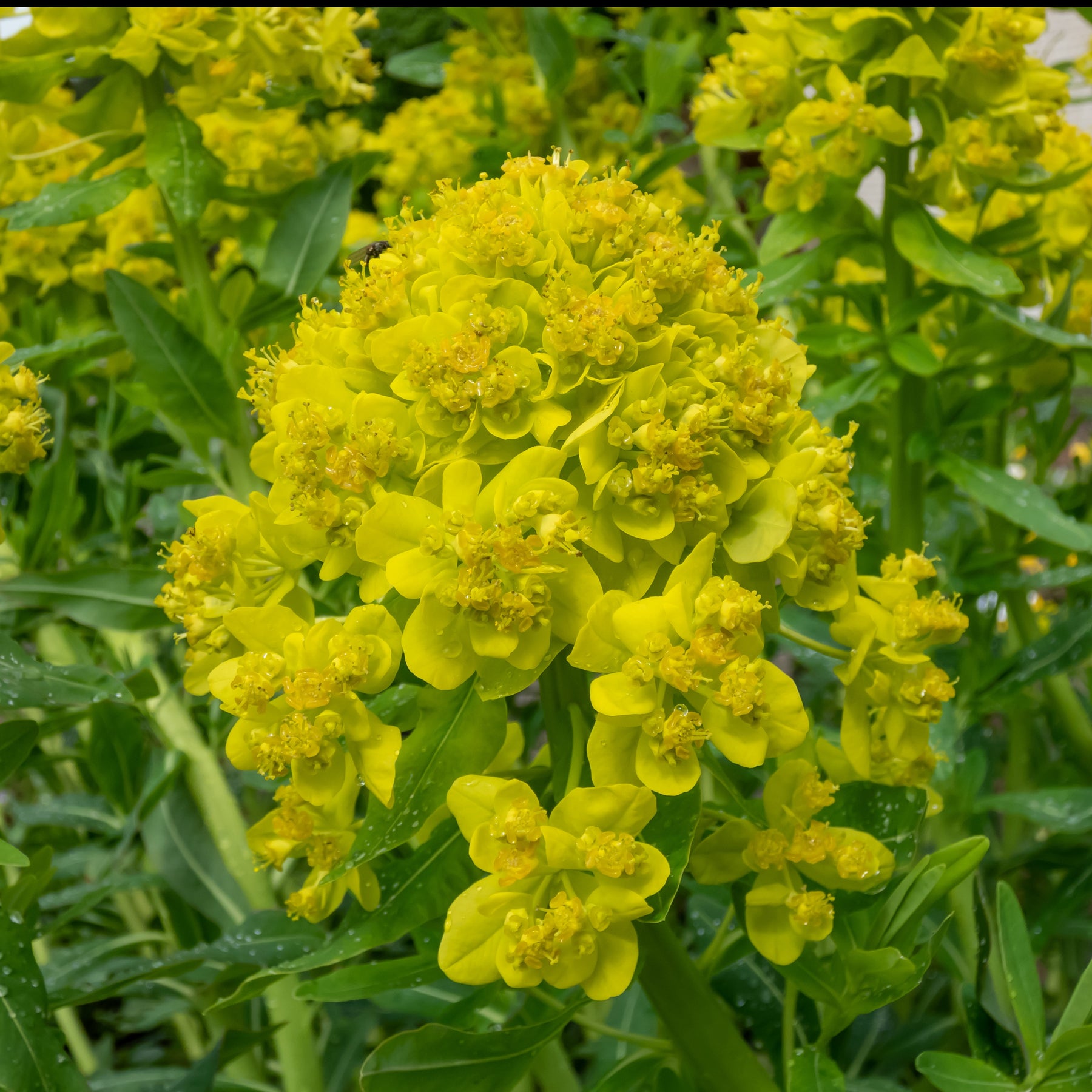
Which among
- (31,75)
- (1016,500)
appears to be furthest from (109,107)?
(1016,500)

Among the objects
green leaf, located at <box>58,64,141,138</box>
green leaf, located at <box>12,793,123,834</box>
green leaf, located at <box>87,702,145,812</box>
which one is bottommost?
green leaf, located at <box>12,793,123,834</box>

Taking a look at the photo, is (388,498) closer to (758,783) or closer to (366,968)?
(366,968)

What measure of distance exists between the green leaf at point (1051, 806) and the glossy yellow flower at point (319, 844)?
2.84ft

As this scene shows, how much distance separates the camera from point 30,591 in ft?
3.59

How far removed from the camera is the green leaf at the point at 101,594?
1.06m

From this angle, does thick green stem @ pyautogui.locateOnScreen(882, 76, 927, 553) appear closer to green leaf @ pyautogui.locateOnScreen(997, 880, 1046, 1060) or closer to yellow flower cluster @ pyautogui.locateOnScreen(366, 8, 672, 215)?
green leaf @ pyautogui.locateOnScreen(997, 880, 1046, 1060)

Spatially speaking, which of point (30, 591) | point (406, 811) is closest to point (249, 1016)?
point (30, 591)

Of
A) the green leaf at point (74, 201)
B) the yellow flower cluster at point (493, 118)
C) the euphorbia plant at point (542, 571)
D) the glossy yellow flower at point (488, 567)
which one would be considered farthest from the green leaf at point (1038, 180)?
the green leaf at point (74, 201)

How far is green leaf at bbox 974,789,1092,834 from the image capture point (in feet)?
4.09

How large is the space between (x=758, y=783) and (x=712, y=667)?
1.90 ft

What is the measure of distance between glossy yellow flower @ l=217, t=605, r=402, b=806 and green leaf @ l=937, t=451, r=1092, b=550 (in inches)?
32.8

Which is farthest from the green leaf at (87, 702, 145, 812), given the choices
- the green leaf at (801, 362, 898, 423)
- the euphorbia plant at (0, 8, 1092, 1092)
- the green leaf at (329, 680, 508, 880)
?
the green leaf at (801, 362, 898, 423)

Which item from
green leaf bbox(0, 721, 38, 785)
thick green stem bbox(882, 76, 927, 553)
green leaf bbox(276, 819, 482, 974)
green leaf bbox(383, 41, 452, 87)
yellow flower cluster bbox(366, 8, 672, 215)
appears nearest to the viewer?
green leaf bbox(276, 819, 482, 974)

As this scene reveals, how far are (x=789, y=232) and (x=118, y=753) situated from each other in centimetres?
98
